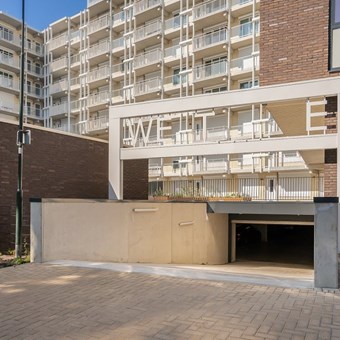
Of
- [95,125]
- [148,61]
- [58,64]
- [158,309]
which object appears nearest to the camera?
[158,309]

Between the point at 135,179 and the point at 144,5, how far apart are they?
26222 millimetres

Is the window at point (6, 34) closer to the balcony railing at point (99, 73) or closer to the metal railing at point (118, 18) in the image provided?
the balcony railing at point (99, 73)

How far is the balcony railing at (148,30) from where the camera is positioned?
115 feet

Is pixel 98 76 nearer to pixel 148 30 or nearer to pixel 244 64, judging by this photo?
pixel 148 30

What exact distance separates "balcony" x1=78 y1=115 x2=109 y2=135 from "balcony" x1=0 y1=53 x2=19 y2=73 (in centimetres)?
1075

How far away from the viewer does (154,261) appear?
1006 cm

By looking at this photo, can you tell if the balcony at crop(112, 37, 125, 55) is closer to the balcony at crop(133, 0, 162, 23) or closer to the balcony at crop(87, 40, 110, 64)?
the balcony at crop(87, 40, 110, 64)

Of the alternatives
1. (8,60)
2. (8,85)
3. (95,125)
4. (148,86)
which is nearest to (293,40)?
(148,86)

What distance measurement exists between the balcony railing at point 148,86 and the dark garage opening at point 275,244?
1805 cm

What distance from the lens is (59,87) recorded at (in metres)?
43.1

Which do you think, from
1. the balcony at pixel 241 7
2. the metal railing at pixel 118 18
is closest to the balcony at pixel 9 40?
the metal railing at pixel 118 18

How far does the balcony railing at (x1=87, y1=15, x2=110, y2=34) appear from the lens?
3934cm

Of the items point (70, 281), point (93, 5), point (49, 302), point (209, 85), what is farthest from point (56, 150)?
point (93, 5)

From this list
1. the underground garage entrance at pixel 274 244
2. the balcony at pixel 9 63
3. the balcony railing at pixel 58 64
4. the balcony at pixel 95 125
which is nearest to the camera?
the underground garage entrance at pixel 274 244
